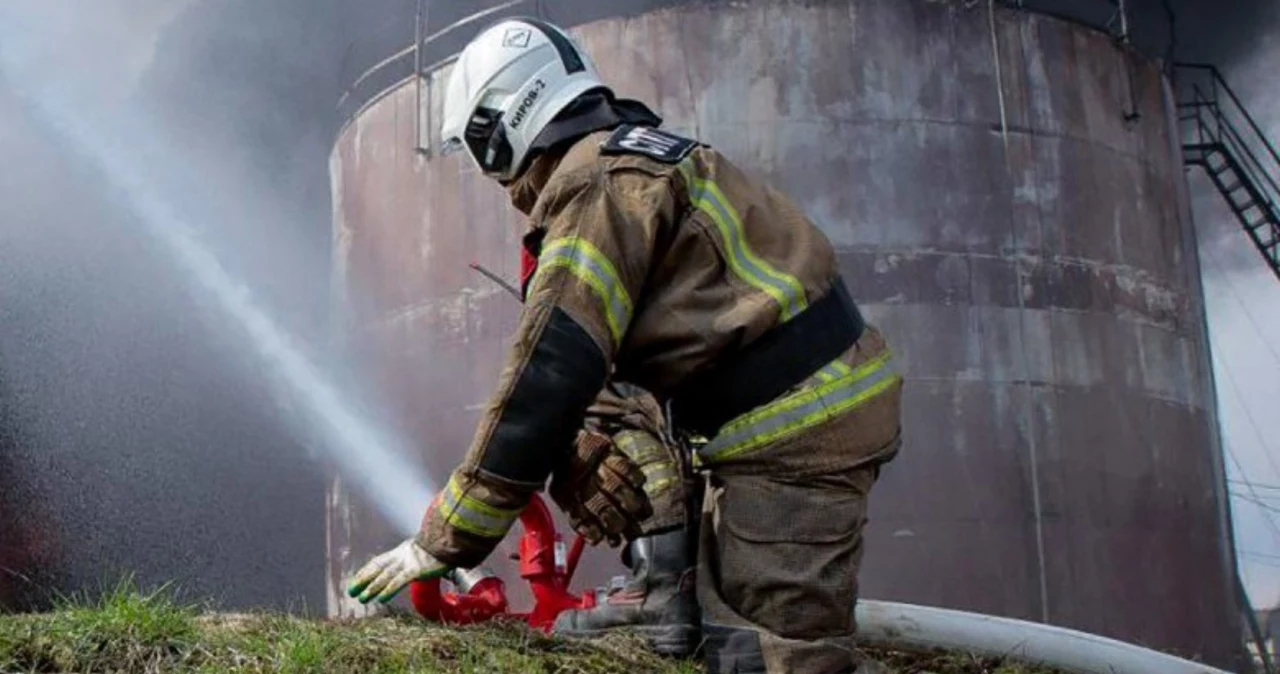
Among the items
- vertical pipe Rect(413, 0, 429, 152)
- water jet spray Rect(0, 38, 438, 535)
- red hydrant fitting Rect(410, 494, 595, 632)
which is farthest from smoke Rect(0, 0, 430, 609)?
red hydrant fitting Rect(410, 494, 595, 632)

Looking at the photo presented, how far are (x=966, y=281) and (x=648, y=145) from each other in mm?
7003

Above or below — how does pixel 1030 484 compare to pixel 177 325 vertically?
below

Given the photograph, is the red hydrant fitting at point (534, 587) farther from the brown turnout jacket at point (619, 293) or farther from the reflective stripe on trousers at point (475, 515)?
the brown turnout jacket at point (619, 293)

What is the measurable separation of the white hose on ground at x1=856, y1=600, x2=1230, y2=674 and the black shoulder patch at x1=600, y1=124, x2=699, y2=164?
162cm

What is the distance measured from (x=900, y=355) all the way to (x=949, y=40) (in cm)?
243

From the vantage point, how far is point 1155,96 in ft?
37.1

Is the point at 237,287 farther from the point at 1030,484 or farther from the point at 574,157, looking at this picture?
the point at 574,157

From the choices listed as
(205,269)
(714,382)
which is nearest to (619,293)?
(714,382)

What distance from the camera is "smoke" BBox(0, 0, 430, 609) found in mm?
12625

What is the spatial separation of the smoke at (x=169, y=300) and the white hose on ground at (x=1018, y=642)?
27.6 ft

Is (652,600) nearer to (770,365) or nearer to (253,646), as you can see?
(770,365)

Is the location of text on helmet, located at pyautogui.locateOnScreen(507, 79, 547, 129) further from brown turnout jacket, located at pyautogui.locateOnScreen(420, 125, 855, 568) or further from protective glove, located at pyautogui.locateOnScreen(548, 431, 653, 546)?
protective glove, located at pyautogui.locateOnScreen(548, 431, 653, 546)

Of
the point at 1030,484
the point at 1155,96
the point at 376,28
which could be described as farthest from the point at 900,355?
→ the point at 376,28

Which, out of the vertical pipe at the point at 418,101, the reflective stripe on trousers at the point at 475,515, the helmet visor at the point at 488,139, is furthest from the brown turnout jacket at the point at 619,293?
the vertical pipe at the point at 418,101
